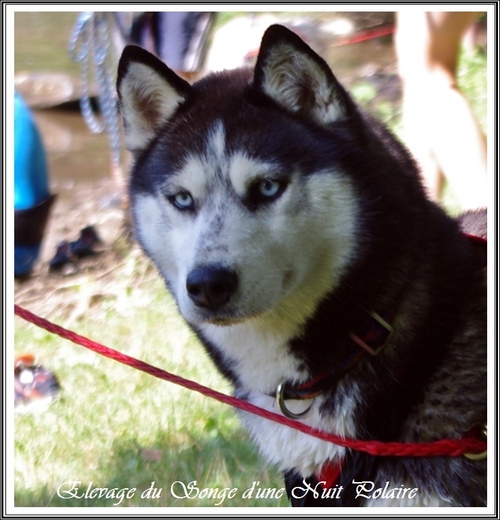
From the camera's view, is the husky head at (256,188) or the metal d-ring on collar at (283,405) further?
the metal d-ring on collar at (283,405)

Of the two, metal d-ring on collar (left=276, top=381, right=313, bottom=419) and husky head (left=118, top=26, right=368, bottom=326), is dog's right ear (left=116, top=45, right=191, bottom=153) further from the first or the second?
metal d-ring on collar (left=276, top=381, right=313, bottom=419)

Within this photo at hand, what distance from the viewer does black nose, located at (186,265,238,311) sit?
6.07 ft

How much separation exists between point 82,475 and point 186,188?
4.99 ft

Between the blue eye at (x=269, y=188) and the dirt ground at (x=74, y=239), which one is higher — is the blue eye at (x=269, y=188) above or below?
above

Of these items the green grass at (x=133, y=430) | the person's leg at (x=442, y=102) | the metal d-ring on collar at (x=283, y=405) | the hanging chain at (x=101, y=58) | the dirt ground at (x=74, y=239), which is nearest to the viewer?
the metal d-ring on collar at (x=283, y=405)

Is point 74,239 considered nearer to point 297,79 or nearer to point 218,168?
point 218,168

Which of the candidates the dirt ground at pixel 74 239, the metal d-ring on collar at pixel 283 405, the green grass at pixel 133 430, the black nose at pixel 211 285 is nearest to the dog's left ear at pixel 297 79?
the black nose at pixel 211 285

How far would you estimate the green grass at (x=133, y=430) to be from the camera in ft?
9.29

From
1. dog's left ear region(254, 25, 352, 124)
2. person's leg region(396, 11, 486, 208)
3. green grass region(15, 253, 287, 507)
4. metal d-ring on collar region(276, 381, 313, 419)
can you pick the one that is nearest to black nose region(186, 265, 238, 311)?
metal d-ring on collar region(276, 381, 313, 419)

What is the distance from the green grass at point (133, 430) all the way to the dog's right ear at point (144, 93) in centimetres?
99

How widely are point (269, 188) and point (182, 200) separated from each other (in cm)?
29

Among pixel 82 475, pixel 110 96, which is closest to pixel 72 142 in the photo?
Result: pixel 110 96

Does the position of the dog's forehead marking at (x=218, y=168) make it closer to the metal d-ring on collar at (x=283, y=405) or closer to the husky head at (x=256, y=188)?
the husky head at (x=256, y=188)

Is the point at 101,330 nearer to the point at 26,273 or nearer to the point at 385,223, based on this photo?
the point at 26,273
